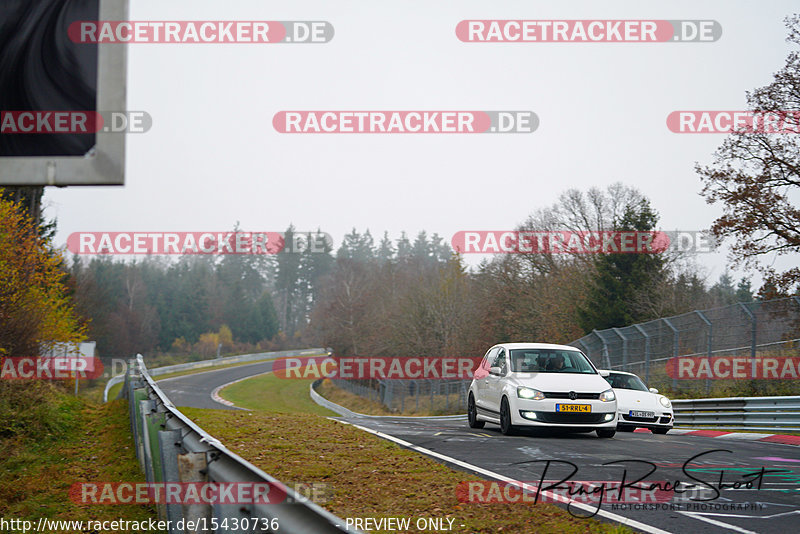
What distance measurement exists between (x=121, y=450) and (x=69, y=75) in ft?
24.0

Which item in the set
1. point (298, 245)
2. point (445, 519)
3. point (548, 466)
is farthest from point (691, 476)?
point (298, 245)

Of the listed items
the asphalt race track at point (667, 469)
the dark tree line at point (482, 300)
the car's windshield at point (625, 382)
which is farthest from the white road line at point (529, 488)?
the dark tree line at point (482, 300)

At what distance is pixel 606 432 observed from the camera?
528 inches

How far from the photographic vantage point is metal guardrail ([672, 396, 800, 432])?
17094 mm

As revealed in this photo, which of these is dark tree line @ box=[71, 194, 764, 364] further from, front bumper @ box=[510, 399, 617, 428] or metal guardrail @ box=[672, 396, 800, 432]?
front bumper @ box=[510, 399, 617, 428]

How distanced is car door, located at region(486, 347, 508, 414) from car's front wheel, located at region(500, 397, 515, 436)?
25 centimetres

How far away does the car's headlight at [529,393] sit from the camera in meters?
12.9

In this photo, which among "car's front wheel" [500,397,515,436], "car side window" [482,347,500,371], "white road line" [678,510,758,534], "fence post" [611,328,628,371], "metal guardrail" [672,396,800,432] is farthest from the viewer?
"fence post" [611,328,628,371]

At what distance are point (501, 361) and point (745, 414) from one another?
7876 millimetres

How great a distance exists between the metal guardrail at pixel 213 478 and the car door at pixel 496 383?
8239 millimetres

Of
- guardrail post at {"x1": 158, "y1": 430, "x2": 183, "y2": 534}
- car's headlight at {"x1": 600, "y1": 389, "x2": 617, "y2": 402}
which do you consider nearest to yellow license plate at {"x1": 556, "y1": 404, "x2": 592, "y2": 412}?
car's headlight at {"x1": 600, "y1": 389, "x2": 617, "y2": 402}

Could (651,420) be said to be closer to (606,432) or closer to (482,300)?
(606,432)

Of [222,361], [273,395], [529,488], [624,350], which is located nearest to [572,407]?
[529,488]

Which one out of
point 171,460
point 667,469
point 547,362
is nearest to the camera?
point 171,460
